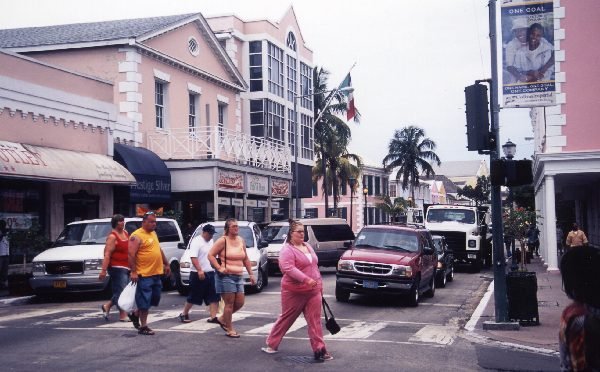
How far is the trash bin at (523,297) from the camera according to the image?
500 inches

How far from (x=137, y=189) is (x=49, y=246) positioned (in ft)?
19.8

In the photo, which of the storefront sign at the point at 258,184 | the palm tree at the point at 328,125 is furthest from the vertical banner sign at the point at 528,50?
the palm tree at the point at 328,125

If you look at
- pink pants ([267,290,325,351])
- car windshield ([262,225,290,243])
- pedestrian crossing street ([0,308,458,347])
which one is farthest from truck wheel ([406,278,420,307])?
car windshield ([262,225,290,243])

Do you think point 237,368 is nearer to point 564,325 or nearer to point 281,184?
point 564,325

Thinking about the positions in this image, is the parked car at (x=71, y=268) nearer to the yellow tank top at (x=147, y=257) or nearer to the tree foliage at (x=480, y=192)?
the yellow tank top at (x=147, y=257)

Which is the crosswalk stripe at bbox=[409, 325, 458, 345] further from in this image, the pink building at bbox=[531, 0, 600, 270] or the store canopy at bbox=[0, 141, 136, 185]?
the pink building at bbox=[531, 0, 600, 270]

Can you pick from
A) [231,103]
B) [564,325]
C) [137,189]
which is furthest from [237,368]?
[231,103]

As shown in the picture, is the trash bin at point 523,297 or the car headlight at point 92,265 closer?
the trash bin at point 523,297

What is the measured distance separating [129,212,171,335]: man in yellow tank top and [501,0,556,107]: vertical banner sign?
727cm

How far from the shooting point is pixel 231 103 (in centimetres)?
3531

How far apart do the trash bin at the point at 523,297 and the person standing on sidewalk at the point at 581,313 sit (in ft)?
28.5

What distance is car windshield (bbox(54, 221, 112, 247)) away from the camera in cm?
1766

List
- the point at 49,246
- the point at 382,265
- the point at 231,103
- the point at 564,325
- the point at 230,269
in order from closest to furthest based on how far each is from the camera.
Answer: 1. the point at 564,325
2. the point at 230,269
3. the point at 382,265
4. the point at 49,246
5. the point at 231,103

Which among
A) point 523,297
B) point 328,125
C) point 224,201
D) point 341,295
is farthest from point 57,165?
point 328,125
